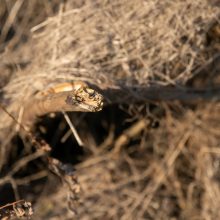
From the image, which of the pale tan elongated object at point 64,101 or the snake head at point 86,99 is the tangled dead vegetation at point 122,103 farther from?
the snake head at point 86,99

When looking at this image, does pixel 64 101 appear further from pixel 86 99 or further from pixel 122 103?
pixel 122 103

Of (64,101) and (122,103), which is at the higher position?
(64,101)

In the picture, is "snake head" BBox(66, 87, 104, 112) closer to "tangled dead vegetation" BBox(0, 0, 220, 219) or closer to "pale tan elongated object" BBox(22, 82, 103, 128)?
"pale tan elongated object" BBox(22, 82, 103, 128)

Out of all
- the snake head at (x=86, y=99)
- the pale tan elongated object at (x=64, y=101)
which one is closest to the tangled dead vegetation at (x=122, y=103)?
the pale tan elongated object at (x=64, y=101)

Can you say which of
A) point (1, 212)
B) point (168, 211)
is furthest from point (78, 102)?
point (168, 211)

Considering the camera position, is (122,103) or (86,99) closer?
(86,99)

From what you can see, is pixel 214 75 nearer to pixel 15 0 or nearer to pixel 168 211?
pixel 168 211

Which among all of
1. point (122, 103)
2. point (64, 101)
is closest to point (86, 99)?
point (64, 101)
